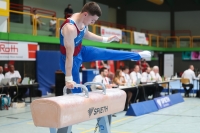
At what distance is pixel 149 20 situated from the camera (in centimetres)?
2869

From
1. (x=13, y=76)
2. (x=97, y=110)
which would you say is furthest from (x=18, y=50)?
(x=97, y=110)

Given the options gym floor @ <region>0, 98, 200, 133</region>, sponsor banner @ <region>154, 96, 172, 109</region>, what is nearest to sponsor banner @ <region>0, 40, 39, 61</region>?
gym floor @ <region>0, 98, 200, 133</region>

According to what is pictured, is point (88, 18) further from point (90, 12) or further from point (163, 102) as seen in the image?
point (163, 102)

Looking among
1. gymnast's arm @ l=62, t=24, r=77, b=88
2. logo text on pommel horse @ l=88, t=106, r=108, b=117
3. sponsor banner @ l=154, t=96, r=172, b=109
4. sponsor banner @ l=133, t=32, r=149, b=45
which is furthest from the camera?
sponsor banner @ l=133, t=32, r=149, b=45

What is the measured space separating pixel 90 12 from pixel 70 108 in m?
1.20

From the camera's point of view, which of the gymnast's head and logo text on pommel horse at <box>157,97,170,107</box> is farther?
logo text on pommel horse at <box>157,97,170,107</box>

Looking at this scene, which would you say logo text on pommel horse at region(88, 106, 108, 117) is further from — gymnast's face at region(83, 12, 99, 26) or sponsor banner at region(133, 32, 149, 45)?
sponsor banner at region(133, 32, 149, 45)

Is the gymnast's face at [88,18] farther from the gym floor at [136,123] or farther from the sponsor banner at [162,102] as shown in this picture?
the sponsor banner at [162,102]

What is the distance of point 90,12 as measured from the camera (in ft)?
12.3

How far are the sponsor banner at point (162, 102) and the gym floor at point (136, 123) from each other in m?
0.29

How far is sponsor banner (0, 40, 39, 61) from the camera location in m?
12.8

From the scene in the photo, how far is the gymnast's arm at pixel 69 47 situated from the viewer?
3549mm

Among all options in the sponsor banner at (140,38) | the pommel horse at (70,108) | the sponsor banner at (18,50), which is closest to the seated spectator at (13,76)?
the sponsor banner at (18,50)

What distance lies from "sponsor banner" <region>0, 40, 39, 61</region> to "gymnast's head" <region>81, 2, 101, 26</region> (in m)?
9.52
